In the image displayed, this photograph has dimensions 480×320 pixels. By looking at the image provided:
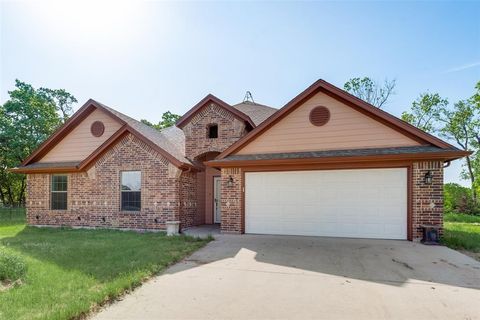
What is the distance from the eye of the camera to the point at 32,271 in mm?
6180

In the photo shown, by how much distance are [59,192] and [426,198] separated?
1451cm

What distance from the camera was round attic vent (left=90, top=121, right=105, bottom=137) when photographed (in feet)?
46.4

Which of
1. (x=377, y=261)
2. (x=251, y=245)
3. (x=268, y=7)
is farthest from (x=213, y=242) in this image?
(x=268, y=7)

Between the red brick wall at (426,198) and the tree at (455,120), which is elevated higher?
the tree at (455,120)

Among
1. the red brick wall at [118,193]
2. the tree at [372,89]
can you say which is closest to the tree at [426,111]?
the tree at [372,89]

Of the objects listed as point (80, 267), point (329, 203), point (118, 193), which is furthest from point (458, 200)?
point (80, 267)

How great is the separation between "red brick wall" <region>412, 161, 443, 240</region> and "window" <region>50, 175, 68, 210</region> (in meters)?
13.8

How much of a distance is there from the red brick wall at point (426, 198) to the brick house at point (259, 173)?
0.10ft

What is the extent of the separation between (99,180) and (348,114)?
1019 centimetres

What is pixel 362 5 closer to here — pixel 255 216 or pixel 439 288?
pixel 255 216

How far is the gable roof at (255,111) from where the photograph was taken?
50.5 feet

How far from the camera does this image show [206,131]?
13859 millimetres

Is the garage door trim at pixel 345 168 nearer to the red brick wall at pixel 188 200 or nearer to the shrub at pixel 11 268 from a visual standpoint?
the red brick wall at pixel 188 200

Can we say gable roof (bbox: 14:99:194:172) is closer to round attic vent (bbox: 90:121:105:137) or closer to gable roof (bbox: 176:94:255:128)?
round attic vent (bbox: 90:121:105:137)
